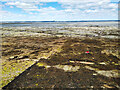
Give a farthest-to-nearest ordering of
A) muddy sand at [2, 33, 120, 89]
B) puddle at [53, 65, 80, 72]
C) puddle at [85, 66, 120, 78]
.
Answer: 1. puddle at [53, 65, 80, 72]
2. puddle at [85, 66, 120, 78]
3. muddy sand at [2, 33, 120, 89]

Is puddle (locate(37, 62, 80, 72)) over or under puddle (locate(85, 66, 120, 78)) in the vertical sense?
over

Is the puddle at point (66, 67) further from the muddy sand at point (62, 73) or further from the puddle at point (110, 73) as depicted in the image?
the puddle at point (110, 73)

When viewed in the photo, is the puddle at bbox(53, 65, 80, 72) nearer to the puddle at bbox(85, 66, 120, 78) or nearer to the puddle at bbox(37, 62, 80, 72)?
the puddle at bbox(37, 62, 80, 72)

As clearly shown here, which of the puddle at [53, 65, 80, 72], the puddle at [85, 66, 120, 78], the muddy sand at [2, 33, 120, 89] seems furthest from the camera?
the puddle at [53, 65, 80, 72]

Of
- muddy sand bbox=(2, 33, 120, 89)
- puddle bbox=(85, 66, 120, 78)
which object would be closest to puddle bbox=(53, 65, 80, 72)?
muddy sand bbox=(2, 33, 120, 89)

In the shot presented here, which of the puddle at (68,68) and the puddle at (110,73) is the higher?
the puddle at (68,68)

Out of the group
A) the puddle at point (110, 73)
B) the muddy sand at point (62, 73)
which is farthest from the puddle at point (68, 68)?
the puddle at point (110, 73)

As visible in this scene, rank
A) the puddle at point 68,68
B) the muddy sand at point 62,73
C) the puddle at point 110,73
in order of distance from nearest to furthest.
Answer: the muddy sand at point 62,73 < the puddle at point 110,73 < the puddle at point 68,68

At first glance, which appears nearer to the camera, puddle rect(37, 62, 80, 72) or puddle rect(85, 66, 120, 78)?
puddle rect(85, 66, 120, 78)

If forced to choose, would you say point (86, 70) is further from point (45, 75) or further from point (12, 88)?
point (12, 88)

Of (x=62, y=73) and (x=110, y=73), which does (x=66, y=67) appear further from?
(x=110, y=73)

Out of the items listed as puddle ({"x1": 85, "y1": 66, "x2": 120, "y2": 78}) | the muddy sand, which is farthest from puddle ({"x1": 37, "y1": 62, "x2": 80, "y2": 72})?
puddle ({"x1": 85, "y1": 66, "x2": 120, "y2": 78})

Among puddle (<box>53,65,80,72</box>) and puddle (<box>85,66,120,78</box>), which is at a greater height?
puddle (<box>53,65,80,72</box>)
